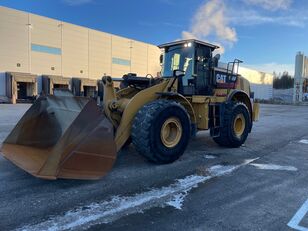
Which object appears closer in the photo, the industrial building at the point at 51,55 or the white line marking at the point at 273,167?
the white line marking at the point at 273,167

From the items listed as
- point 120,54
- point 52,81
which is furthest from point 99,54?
point 52,81

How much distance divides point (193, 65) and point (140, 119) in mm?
2527

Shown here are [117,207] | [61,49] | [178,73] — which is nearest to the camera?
[117,207]

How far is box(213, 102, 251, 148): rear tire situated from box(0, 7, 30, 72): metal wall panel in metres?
30.6

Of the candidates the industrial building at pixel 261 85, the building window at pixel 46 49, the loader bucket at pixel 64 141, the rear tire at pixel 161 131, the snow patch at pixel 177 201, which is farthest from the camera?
the industrial building at pixel 261 85

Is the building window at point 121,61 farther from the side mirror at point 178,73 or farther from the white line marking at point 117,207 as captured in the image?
the white line marking at point 117,207

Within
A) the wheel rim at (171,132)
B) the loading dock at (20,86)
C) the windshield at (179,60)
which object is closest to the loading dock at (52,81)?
the loading dock at (20,86)

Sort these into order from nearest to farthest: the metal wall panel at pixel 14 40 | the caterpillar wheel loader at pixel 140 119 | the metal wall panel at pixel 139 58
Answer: the caterpillar wheel loader at pixel 140 119, the metal wall panel at pixel 14 40, the metal wall panel at pixel 139 58

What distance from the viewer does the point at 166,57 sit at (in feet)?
25.6

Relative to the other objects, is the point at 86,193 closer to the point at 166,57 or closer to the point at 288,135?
the point at 166,57

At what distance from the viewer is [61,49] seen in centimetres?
3681

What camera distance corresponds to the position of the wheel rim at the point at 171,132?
577 cm

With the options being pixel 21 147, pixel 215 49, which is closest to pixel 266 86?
pixel 215 49

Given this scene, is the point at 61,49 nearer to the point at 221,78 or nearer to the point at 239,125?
the point at 221,78
